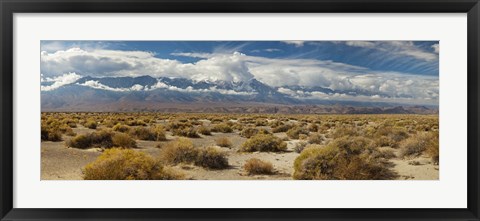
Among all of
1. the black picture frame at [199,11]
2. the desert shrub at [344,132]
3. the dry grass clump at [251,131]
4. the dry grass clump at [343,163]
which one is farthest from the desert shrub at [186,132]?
the desert shrub at [344,132]

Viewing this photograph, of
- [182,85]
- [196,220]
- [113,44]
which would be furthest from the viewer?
[182,85]

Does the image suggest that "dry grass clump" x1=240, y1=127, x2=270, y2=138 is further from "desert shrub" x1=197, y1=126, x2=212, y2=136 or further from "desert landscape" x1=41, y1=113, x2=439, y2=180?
"desert shrub" x1=197, y1=126, x2=212, y2=136

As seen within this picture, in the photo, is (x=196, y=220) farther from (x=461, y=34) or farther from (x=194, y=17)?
(x=461, y=34)

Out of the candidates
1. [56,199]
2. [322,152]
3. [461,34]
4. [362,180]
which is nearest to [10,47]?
[56,199]

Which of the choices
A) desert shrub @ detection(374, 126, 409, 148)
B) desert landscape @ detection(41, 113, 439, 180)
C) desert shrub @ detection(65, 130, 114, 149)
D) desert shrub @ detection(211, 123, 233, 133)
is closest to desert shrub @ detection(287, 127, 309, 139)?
desert landscape @ detection(41, 113, 439, 180)

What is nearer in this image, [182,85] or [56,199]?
[56,199]

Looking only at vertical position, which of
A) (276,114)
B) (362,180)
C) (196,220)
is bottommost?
(196,220)

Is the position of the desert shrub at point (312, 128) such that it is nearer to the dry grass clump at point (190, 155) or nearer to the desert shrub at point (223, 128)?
the desert shrub at point (223, 128)
